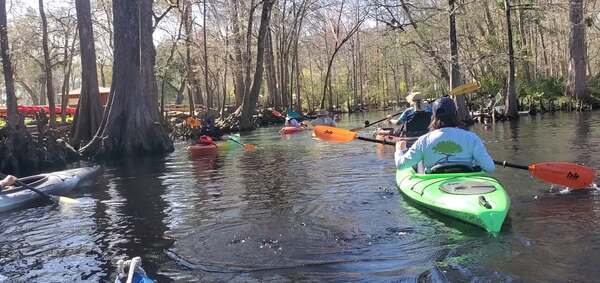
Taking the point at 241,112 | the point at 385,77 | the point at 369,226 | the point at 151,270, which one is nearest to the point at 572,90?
the point at 241,112

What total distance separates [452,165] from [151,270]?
3.75 meters

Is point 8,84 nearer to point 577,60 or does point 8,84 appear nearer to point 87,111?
point 87,111

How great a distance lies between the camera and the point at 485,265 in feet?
17.3

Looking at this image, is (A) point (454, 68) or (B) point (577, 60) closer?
(A) point (454, 68)

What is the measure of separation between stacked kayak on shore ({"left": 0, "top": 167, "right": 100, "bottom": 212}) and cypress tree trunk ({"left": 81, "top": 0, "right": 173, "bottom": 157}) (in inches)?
215

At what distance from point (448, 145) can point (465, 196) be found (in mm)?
799

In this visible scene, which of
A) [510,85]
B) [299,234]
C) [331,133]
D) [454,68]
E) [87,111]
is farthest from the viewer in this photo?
[510,85]

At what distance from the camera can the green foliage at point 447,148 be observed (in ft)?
23.1

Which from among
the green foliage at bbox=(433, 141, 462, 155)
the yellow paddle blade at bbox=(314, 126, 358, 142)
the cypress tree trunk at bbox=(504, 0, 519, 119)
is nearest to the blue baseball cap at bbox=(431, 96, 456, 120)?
the green foliage at bbox=(433, 141, 462, 155)

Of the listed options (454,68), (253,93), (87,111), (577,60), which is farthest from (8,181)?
(577,60)

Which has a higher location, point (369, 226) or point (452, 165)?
point (452, 165)

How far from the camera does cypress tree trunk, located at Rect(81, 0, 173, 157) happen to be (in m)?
18.2

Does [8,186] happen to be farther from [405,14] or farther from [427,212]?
[405,14]

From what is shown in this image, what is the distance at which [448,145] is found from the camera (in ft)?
23.2
